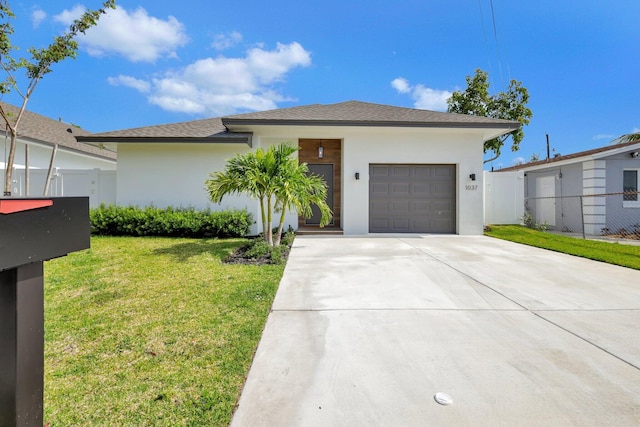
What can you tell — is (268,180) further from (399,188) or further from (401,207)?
(401,207)

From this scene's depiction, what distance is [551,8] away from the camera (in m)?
11.0

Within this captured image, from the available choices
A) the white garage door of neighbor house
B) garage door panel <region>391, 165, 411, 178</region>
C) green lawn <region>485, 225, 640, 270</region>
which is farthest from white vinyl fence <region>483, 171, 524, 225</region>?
garage door panel <region>391, 165, 411, 178</region>

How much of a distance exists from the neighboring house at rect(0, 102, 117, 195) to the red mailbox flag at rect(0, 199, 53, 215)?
1197 centimetres

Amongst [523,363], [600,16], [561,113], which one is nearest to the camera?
[523,363]

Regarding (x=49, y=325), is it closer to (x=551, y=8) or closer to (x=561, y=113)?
(x=551, y=8)

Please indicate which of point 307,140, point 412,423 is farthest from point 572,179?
point 412,423

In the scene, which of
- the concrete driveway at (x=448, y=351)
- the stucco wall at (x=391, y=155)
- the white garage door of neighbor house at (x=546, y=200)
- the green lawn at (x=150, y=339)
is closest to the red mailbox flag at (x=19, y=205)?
the green lawn at (x=150, y=339)

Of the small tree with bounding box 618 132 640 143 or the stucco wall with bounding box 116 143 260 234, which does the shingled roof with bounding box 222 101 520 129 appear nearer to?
the stucco wall with bounding box 116 143 260 234

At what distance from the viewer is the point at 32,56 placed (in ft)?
27.0

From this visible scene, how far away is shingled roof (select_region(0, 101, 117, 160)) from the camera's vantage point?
1187cm

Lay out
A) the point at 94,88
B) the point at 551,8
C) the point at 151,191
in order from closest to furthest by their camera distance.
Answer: the point at 151,191 < the point at 551,8 < the point at 94,88

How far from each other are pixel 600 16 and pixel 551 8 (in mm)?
2979

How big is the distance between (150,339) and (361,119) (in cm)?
816

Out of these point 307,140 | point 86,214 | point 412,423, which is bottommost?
point 412,423
